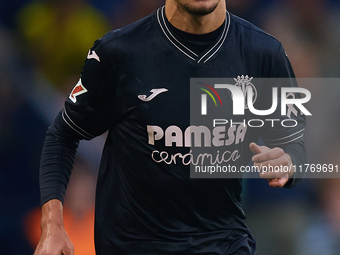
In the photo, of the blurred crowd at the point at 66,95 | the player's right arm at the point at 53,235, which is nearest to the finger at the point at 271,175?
the player's right arm at the point at 53,235

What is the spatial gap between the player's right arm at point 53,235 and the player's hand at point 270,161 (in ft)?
2.25

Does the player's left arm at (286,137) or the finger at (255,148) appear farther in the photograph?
the player's left arm at (286,137)

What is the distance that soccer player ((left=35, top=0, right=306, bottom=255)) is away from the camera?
1955mm

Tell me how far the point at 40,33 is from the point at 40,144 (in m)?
0.68

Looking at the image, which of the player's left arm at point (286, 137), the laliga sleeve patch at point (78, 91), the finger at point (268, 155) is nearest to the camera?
the finger at point (268, 155)

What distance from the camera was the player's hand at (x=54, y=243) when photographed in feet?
6.02

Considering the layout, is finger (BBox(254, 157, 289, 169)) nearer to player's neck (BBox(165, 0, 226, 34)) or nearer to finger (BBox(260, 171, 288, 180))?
finger (BBox(260, 171, 288, 180))

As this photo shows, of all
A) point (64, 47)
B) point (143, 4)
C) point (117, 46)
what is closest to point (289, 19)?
point (143, 4)

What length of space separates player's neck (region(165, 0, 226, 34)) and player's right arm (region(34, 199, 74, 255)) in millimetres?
767

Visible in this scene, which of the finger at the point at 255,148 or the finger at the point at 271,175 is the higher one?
the finger at the point at 255,148

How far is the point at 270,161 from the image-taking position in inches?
71.0

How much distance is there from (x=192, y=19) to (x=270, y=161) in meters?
0.58

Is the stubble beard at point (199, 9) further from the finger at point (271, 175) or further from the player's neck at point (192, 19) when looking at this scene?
the finger at point (271, 175)

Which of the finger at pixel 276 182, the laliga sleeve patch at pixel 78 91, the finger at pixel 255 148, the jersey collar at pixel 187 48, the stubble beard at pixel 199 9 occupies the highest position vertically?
the stubble beard at pixel 199 9
